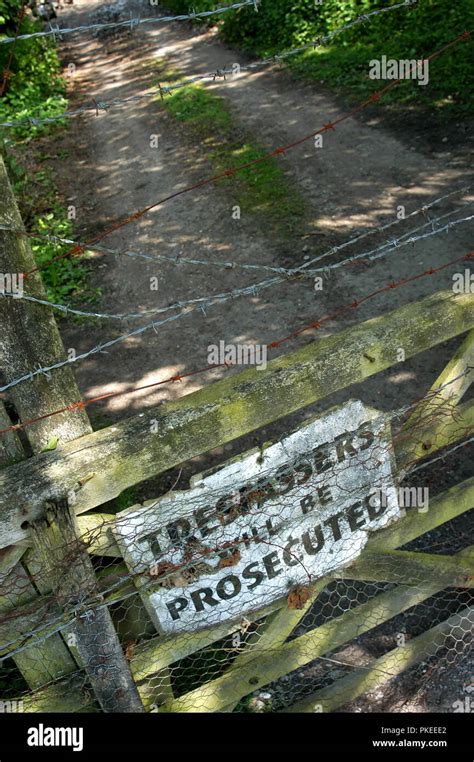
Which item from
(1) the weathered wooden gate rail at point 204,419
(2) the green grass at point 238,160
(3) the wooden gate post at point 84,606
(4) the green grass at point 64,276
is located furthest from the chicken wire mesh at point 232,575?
(2) the green grass at point 238,160

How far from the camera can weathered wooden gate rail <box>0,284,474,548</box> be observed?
2541mm

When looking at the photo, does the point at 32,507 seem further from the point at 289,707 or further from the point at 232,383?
the point at 289,707

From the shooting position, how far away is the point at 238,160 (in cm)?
1076

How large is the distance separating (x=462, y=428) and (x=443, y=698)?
5.02 ft

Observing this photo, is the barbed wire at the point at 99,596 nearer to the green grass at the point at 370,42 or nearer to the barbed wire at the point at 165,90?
the barbed wire at the point at 165,90

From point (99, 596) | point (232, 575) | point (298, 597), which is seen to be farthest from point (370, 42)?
point (99, 596)

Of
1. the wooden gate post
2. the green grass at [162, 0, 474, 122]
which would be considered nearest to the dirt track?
the green grass at [162, 0, 474, 122]

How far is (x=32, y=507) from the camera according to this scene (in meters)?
2.54

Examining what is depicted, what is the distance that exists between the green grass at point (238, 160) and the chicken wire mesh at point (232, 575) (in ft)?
18.7

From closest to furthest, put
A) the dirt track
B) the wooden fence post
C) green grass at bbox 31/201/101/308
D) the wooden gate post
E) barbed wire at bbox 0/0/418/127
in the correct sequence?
the wooden fence post < the wooden gate post < barbed wire at bbox 0/0/418/127 < the dirt track < green grass at bbox 31/201/101/308

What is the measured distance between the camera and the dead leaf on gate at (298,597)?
3.22 m

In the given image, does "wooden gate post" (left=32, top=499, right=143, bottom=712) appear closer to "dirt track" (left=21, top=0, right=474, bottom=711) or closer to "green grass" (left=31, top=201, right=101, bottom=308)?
"dirt track" (left=21, top=0, right=474, bottom=711)

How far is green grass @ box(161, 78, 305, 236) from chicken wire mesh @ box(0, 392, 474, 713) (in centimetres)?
570
